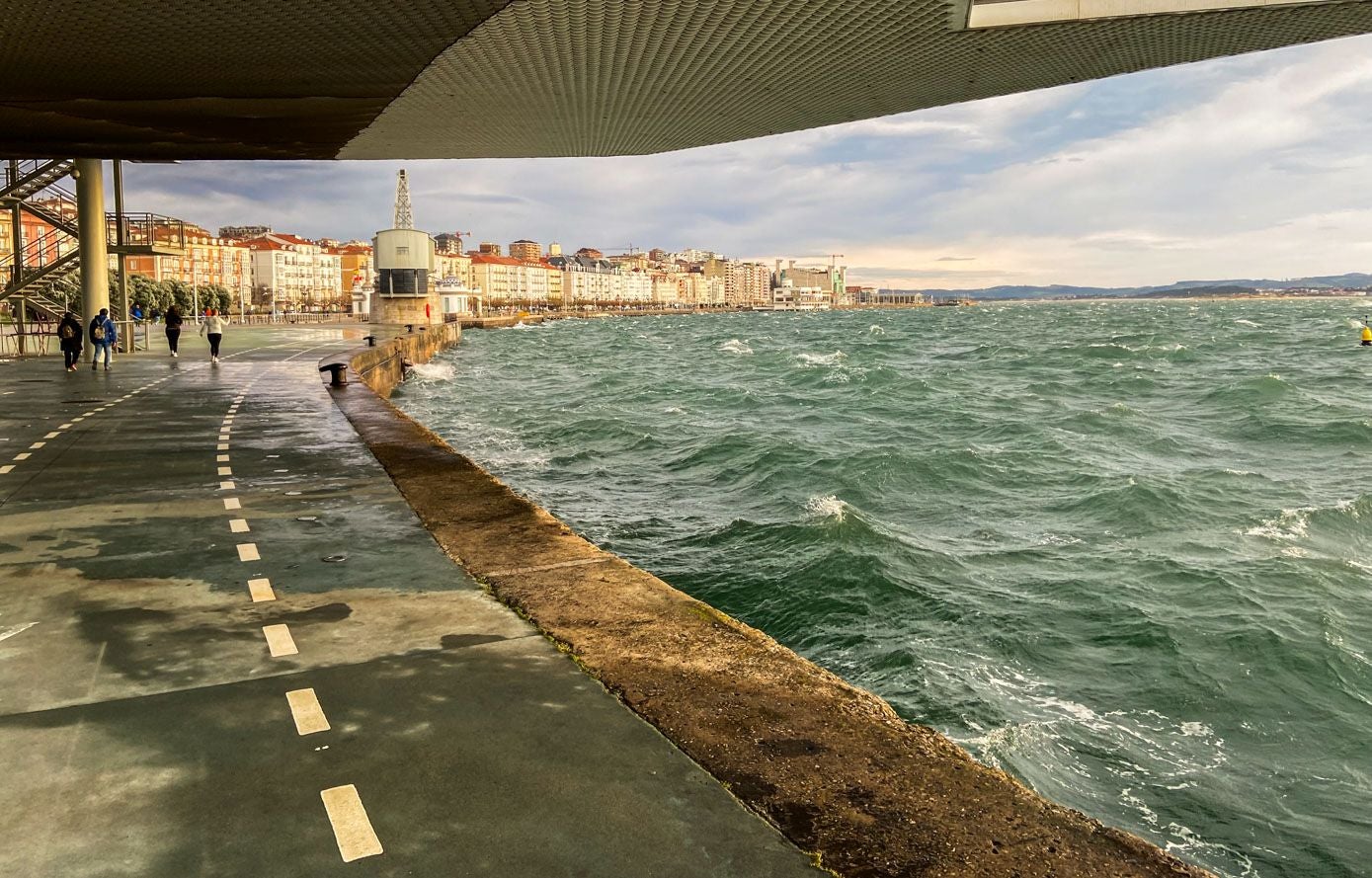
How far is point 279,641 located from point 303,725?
1379 mm

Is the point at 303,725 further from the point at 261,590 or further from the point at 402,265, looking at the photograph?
the point at 402,265

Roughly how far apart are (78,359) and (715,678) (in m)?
32.3

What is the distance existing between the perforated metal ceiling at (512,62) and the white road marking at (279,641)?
8.04m

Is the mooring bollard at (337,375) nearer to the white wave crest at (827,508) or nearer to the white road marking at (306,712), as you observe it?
the white wave crest at (827,508)

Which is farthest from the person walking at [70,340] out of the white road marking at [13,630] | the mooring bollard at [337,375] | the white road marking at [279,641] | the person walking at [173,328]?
the white road marking at [279,641]

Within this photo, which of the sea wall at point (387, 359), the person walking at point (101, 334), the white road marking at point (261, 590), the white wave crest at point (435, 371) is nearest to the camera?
the white road marking at point (261, 590)

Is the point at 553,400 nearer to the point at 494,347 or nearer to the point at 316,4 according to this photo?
the point at 316,4

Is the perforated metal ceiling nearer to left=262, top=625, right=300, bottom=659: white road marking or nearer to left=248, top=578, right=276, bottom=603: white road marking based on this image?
left=248, top=578, right=276, bottom=603: white road marking

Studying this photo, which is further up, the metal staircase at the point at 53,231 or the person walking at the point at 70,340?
the metal staircase at the point at 53,231

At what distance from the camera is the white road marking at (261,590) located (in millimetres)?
6863

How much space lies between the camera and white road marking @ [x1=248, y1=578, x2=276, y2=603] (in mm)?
6863

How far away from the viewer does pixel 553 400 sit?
37.6 metres

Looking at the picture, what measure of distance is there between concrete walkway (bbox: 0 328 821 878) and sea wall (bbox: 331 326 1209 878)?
0.70ft

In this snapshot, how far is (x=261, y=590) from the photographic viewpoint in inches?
278
